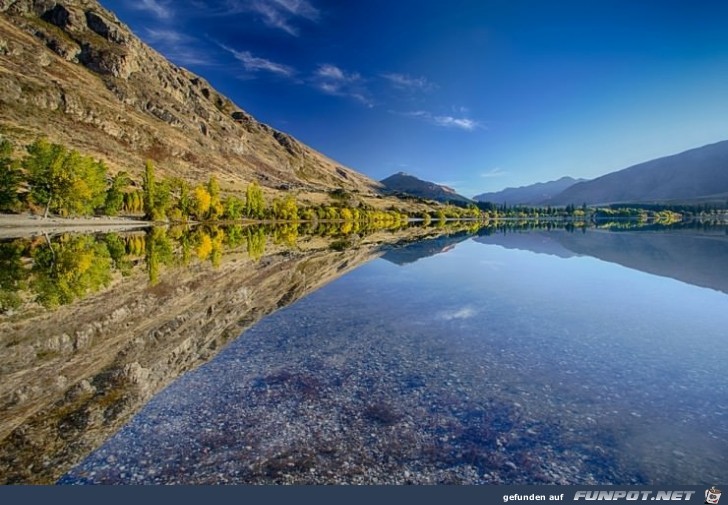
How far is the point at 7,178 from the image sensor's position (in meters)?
82.6

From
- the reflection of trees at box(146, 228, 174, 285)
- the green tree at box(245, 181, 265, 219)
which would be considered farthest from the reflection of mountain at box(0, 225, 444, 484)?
the green tree at box(245, 181, 265, 219)

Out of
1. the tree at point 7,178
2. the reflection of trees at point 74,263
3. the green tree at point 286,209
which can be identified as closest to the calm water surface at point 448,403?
the reflection of trees at point 74,263

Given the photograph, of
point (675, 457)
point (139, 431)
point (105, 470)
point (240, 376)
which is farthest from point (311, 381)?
point (675, 457)

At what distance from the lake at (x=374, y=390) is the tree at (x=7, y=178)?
241 ft

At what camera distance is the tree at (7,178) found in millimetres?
82269

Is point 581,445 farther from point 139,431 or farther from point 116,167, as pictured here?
point 116,167

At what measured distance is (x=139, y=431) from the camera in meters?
13.6

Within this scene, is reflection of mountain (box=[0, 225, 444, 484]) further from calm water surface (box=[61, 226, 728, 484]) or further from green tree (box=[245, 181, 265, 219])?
green tree (box=[245, 181, 265, 219])

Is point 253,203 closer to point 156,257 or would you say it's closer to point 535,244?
point 535,244

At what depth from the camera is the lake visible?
11672 millimetres

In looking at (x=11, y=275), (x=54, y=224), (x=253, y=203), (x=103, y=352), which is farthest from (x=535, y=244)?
(x=253, y=203)

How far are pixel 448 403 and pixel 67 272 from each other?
38.0m

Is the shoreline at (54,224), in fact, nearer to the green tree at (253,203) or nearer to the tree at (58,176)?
the tree at (58,176)

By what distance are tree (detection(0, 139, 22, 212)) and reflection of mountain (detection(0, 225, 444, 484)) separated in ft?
221
